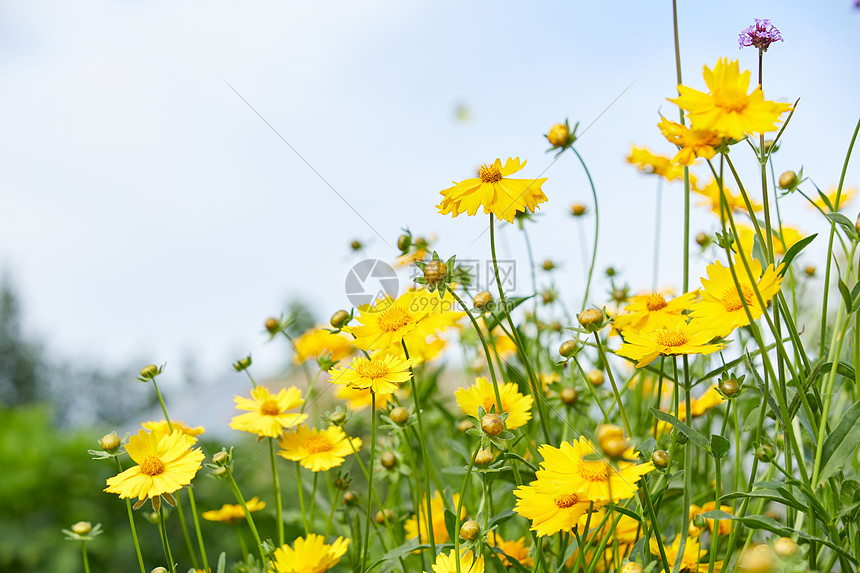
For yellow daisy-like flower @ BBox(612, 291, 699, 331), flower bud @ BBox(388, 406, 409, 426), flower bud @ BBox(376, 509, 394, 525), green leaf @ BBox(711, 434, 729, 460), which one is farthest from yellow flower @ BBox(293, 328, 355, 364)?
green leaf @ BBox(711, 434, 729, 460)

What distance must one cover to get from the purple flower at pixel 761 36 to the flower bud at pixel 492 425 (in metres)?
0.34

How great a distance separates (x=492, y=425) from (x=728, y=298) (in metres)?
0.21

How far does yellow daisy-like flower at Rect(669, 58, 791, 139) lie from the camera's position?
0.39 metres

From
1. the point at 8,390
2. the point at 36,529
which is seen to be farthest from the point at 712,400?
the point at 8,390

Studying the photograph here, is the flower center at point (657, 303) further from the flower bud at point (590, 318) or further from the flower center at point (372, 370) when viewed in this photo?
the flower center at point (372, 370)

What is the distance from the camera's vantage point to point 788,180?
573mm

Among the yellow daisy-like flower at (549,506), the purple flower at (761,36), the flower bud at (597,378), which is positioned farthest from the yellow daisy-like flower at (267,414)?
the purple flower at (761,36)

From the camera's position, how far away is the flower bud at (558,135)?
60 centimetres

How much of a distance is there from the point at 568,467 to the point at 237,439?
6.16 ft

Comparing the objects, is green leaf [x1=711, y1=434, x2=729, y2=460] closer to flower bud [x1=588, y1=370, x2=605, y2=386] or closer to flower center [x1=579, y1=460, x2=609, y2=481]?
flower center [x1=579, y1=460, x2=609, y2=481]

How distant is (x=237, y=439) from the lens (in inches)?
83.2

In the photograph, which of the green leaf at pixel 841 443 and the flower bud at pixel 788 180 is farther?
the flower bud at pixel 788 180

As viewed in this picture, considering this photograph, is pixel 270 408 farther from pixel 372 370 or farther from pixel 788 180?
pixel 788 180

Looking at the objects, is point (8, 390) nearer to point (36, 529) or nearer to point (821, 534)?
point (36, 529)
